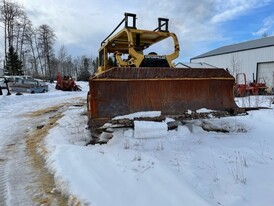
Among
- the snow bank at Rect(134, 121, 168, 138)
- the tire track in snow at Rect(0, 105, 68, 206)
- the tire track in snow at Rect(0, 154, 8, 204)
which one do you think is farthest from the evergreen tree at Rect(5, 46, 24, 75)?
the snow bank at Rect(134, 121, 168, 138)

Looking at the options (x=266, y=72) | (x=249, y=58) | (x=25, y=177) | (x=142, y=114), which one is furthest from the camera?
(x=249, y=58)

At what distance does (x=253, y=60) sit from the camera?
29.6 m

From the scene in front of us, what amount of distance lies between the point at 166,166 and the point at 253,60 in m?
28.5

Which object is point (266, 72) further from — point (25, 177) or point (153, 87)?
point (25, 177)

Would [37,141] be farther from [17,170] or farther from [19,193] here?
[19,193]

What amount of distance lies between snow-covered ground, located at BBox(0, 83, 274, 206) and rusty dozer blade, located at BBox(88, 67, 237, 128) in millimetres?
428

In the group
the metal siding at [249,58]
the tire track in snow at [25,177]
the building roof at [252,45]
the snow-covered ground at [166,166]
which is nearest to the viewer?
the snow-covered ground at [166,166]

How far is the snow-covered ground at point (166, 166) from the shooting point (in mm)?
3268

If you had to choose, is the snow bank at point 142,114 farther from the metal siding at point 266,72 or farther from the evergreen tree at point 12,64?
the evergreen tree at point 12,64

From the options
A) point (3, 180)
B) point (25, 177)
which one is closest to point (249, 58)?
point (25, 177)

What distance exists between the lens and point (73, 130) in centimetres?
693

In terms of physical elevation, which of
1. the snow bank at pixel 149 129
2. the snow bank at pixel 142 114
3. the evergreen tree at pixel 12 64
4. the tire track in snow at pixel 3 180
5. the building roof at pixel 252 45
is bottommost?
the tire track in snow at pixel 3 180

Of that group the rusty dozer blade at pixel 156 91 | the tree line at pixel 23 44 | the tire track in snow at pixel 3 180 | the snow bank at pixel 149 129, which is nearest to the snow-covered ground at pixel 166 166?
the snow bank at pixel 149 129

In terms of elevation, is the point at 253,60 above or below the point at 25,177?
above
